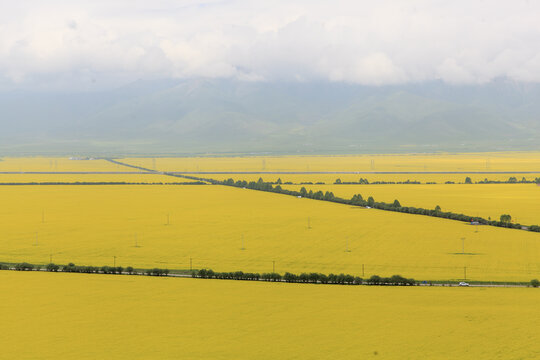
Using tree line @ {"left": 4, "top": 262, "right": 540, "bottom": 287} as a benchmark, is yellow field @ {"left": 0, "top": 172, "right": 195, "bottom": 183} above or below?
above

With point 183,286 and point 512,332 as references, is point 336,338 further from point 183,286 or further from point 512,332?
point 183,286

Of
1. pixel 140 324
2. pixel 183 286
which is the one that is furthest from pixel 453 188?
pixel 140 324

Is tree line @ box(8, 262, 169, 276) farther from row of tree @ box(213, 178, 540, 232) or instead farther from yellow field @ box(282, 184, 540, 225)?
yellow field @ box(282, 184, 540, 225)

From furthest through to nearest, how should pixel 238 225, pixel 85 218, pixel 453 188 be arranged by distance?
pixel 453 188 < pixel 85 218 < pixel 238 225

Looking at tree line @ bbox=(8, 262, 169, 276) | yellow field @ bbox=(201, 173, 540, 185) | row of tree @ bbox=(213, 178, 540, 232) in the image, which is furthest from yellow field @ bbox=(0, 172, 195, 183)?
tree line @ bbox=(8, 262, 169, 276)

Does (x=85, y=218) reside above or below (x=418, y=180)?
below

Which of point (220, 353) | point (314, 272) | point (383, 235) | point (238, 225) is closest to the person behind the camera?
point (220, 353)
